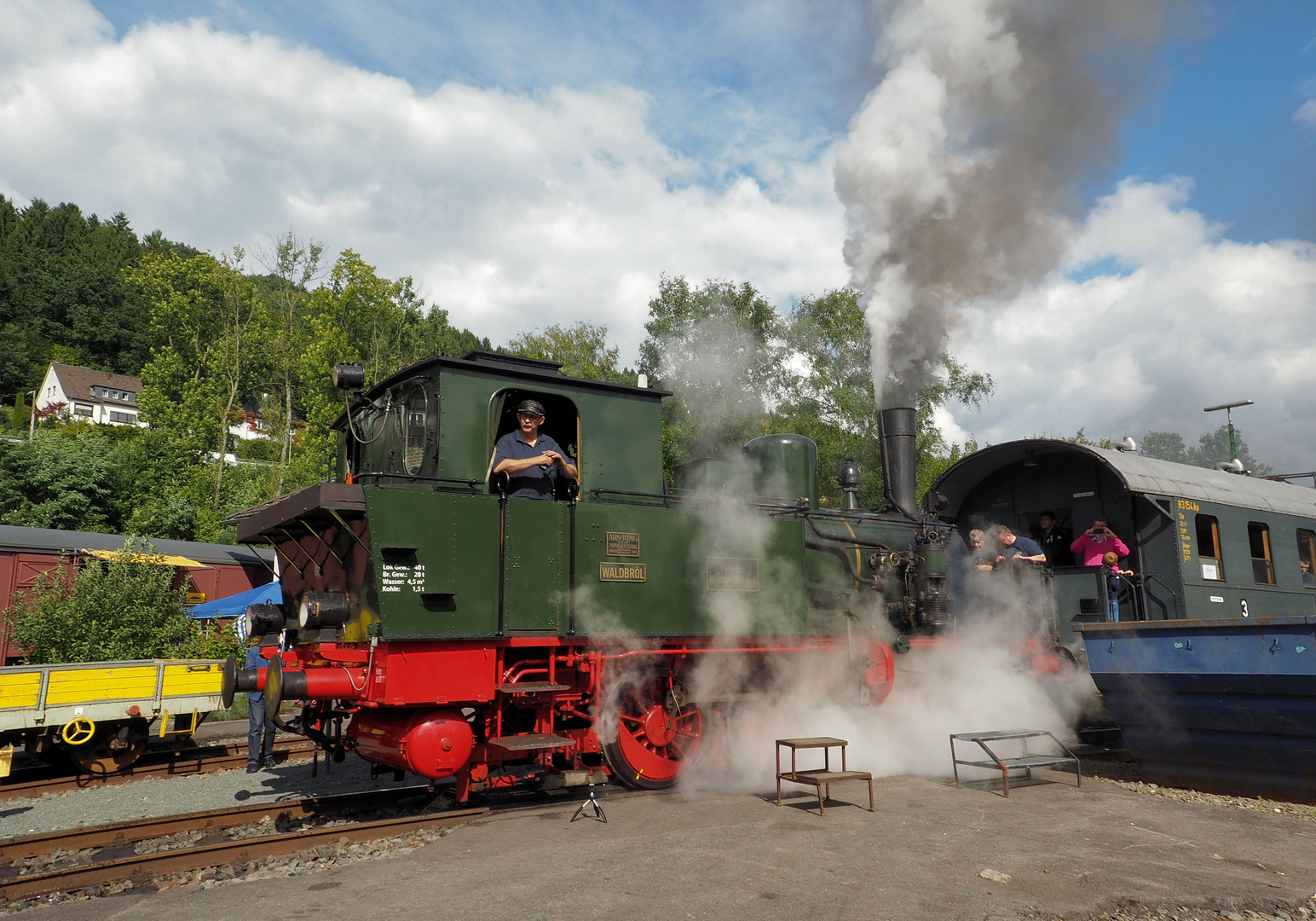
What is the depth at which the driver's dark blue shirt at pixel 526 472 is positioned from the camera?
254 inches

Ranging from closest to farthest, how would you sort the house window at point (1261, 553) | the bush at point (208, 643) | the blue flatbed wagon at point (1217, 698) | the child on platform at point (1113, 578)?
the blue flatbed wagon at point (1217, 698), the child on platform at point (1113, 578), the house window at point (1261, 553), the bush at point (208, 643)

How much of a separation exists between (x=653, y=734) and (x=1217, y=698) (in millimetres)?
4663

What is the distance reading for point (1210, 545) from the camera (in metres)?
9.98

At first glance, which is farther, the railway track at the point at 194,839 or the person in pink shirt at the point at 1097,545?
the person in pink shirt at the point at 1097,545

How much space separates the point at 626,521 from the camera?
6668 millimetres

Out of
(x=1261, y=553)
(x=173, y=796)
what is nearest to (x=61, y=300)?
(x=173, y=796)

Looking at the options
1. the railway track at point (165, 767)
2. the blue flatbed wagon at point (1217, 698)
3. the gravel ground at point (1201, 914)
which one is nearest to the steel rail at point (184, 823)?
the railway track at point (165, 767)

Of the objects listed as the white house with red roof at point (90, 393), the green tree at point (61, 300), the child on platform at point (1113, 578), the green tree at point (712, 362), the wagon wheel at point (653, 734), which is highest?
the green tree at point (61, 300)

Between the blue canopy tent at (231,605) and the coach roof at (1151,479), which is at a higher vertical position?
the coach roof at (1151,479)

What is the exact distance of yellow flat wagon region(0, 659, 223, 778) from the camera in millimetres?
8664

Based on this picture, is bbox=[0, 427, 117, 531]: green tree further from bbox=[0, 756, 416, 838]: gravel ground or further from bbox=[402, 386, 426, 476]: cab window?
bbox=[402, 386, 426, 476]: cab window

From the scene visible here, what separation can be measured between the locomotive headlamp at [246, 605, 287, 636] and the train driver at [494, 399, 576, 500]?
97.7 inches

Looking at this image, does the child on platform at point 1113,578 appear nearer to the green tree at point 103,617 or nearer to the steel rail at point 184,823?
the steel rail at point 184,823

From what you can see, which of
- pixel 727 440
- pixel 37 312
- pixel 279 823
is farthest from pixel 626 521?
pixel 37 312
